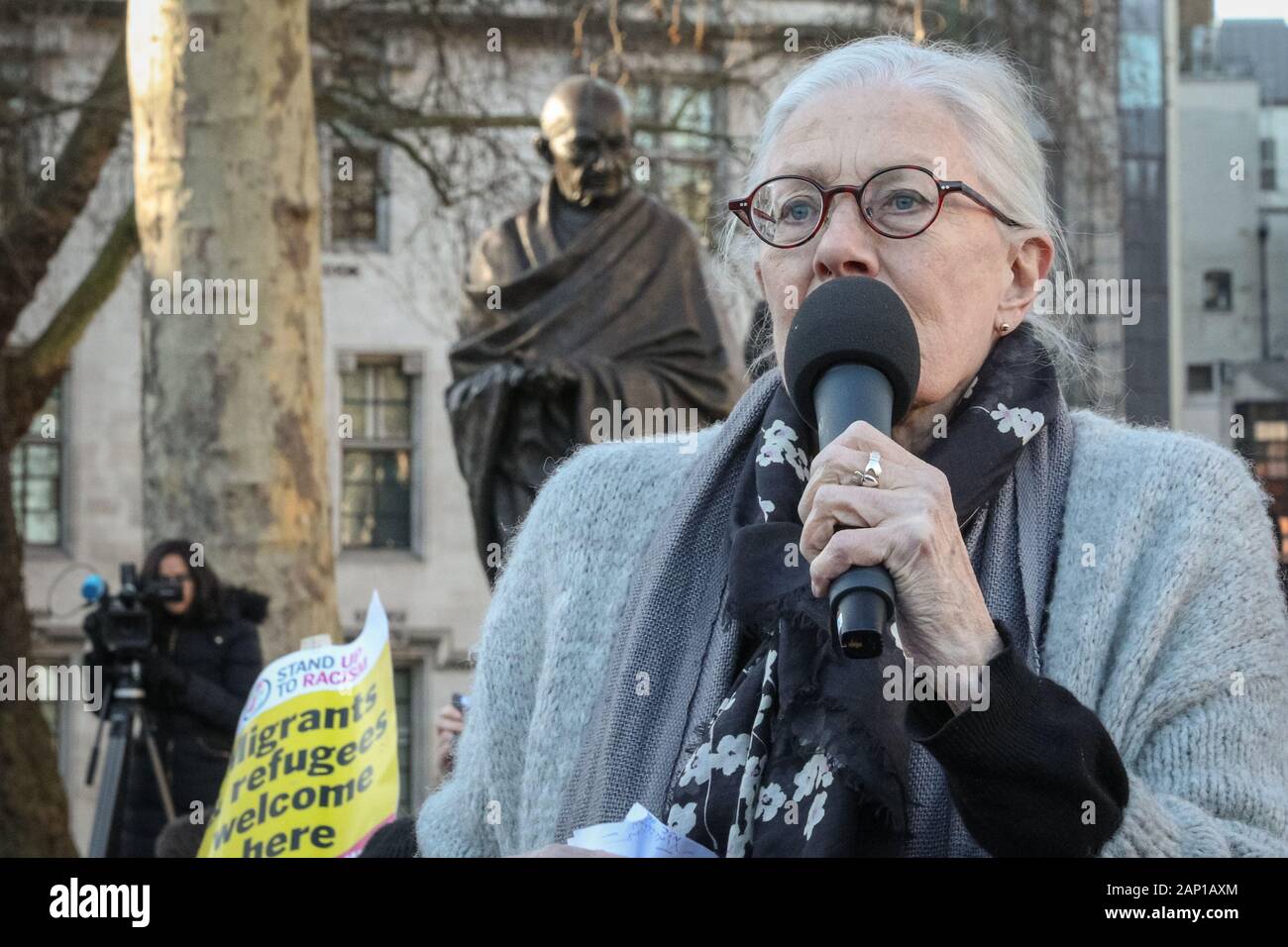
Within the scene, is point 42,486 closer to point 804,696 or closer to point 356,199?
point 356,199

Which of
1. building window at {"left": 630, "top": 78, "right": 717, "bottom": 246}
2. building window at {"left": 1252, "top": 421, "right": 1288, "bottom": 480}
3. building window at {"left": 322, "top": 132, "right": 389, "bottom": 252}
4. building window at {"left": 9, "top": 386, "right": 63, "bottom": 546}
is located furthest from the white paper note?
building window at {"left": 1252, "top": 421, "right": 1288, "bottom": 480}

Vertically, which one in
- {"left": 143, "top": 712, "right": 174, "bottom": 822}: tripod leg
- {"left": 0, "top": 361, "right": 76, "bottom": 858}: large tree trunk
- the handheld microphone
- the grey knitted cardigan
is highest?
the handheld microphone

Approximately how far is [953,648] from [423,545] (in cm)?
2575

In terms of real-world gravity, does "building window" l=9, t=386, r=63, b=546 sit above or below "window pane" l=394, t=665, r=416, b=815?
above

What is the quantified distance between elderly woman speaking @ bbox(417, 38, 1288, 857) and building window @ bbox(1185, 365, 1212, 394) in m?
37.6

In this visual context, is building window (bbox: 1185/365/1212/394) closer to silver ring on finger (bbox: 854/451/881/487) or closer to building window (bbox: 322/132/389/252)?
building window (bbox: 322/132/389/252)

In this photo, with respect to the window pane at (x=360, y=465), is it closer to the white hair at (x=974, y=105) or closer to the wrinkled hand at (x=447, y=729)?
the wrinkled hand at (x=447, y=729)

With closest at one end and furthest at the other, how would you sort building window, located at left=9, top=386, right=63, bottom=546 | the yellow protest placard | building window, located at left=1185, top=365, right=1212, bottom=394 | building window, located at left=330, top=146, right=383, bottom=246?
the yellow protest placard < building window, located at left=330, top=146, right=383, bottom=246 < building window, located at left=9, top=386, right=63, bottom=546 < building window, located at left=1185, top=365, right=1212, bottom=394

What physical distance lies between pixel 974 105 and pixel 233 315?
6772mm

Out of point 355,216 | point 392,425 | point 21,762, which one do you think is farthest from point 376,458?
point 21,762

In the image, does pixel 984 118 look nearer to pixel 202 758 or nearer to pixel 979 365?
pixel 979 365

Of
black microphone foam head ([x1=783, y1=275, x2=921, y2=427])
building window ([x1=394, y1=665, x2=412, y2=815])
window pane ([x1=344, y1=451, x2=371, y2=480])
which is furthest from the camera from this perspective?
window pane ([x1=344, y1=451, x2=371, y2=480])

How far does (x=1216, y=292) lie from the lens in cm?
4025

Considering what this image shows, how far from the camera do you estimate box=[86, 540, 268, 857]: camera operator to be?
305 inches
